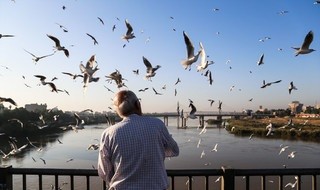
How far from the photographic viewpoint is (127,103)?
331cm

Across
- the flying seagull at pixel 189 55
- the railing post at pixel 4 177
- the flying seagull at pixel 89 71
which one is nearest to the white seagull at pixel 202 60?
the flying seagull at pixel 189 55

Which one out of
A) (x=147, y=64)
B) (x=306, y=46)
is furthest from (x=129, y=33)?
(x=306, y=46)

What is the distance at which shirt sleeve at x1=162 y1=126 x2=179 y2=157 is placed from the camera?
11.0 ft

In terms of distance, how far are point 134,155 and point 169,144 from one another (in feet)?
1.13

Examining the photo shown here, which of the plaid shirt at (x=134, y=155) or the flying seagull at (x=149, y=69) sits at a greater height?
the flying seagull at (x=149, y=69)

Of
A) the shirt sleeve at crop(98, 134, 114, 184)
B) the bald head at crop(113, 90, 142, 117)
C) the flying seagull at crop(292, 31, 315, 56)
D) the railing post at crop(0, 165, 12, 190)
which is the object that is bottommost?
the railing post at crop(0, 165, 12, 190)

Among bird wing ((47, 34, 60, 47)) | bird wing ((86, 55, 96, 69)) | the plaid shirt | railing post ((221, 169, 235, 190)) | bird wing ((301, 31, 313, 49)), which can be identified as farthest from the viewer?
bird wing ((47, 34, 60, 47))

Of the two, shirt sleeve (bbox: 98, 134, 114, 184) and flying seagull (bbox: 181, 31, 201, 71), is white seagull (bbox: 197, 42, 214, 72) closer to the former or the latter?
flying seagull (bbox: 181, 31, 201, 71)

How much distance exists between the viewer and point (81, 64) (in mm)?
5551

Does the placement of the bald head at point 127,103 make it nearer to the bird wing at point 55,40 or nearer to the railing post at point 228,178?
the railing post at point 228,178

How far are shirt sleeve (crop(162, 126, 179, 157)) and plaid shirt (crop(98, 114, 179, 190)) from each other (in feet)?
0.12

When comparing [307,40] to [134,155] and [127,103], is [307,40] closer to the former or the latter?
[127,103]

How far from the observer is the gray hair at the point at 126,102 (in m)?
3.32

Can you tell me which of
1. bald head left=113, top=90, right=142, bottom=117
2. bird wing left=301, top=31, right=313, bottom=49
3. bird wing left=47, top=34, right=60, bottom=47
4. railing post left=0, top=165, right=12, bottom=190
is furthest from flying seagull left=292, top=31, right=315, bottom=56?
railing post left=0, top=165, right=12, bottom=190
